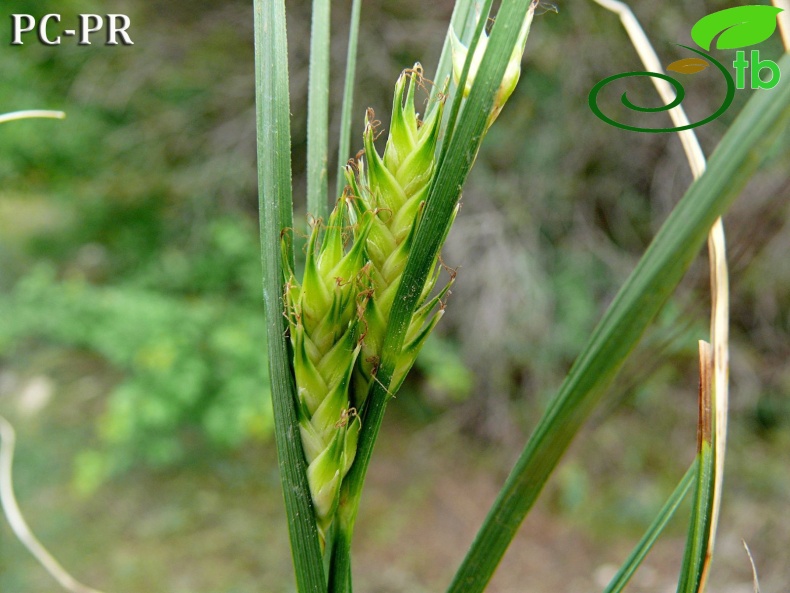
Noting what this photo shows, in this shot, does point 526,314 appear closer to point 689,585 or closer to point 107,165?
point 107,165

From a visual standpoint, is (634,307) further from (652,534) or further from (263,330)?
(263,330)

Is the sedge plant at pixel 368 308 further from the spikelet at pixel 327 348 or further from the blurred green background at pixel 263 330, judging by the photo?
the blurred green background at pixel 263 330

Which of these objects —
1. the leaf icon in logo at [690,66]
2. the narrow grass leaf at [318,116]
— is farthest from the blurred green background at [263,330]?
the narrow grass leaf at [318,116]

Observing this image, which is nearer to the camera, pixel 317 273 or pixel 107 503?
pixel 317 273

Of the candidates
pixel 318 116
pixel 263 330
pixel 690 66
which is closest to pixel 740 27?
pixel 690 66

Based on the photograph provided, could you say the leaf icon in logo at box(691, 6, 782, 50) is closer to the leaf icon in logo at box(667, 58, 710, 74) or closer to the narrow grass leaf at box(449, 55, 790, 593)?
the leaf icon in logo at box(667, 58, 710, 74)

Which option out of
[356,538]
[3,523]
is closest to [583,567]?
[356,538]
